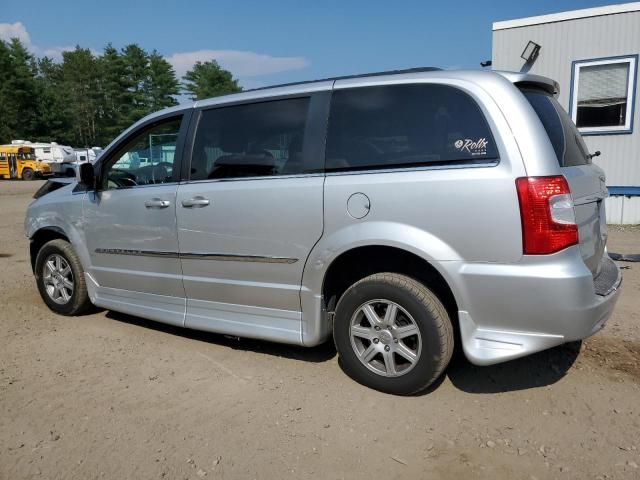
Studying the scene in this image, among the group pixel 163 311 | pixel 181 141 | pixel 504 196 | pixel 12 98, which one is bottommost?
pixel 163 311

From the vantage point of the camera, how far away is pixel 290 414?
3176mm

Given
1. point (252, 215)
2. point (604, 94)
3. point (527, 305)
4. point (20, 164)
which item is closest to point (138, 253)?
point (252, 215)

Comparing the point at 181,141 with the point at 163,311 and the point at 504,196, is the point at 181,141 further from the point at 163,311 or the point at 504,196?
the point at 504,196

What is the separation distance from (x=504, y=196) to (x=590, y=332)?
2.96 ft

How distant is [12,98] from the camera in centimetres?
5216

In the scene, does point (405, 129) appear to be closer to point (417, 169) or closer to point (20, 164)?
point (417, 169)

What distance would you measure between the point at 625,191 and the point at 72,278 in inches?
390

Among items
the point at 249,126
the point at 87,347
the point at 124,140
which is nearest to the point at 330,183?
the point at 249,126

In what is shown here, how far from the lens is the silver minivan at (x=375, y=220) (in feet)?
9.26

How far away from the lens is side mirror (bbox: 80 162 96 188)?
458 centimetres

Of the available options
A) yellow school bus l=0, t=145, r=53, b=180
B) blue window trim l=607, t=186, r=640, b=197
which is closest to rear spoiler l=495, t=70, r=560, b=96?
blue window trim l=607, t=186, r=640, b=197

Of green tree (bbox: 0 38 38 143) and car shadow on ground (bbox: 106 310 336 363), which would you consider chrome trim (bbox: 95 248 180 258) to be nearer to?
car shadow on ground (bbox: 106 310 336 363)

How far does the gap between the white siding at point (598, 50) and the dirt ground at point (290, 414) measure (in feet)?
22.5

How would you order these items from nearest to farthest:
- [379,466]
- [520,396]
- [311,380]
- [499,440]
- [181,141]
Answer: [379,466] → [499,440] → [520,396] → [311,380] → [181,141]
